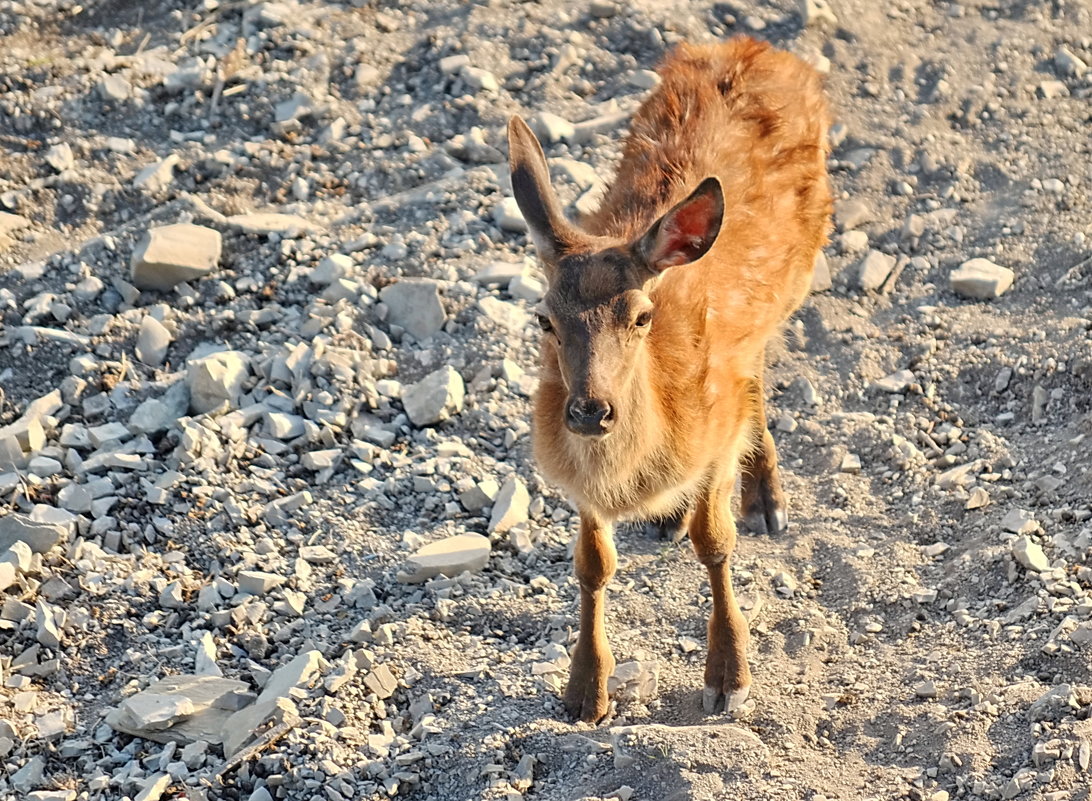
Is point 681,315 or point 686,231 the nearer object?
point 686,231

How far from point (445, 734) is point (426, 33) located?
20.5ft

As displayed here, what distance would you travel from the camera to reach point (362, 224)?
9461mm

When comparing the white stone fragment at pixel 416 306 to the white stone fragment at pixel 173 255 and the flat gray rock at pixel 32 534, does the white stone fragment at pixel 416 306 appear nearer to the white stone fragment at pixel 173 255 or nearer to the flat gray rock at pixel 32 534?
the white stone fragment at pixel 173 255

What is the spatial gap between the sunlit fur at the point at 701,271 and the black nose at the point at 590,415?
0.39ft

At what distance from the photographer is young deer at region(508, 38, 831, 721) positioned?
608 cm

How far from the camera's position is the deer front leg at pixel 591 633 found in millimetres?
6641

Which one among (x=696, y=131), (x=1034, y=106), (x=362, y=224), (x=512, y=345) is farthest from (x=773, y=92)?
(x=1034, y=106)

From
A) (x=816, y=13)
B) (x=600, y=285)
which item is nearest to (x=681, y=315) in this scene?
(x=600, y=285)

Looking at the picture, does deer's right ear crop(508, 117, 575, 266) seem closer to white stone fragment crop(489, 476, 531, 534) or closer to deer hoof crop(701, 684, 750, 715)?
white stone fragment crop(489, 476, 531, 534)

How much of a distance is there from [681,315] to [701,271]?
14.6 inches

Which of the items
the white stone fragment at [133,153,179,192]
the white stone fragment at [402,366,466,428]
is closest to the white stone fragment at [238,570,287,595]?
the white stone fragment at [402,366,466,428]

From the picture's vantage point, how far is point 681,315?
6.70 meters

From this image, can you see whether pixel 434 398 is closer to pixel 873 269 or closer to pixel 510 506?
pixel 510 506

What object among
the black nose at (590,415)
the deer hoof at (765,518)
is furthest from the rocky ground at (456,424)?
the black nose at (590,415)
